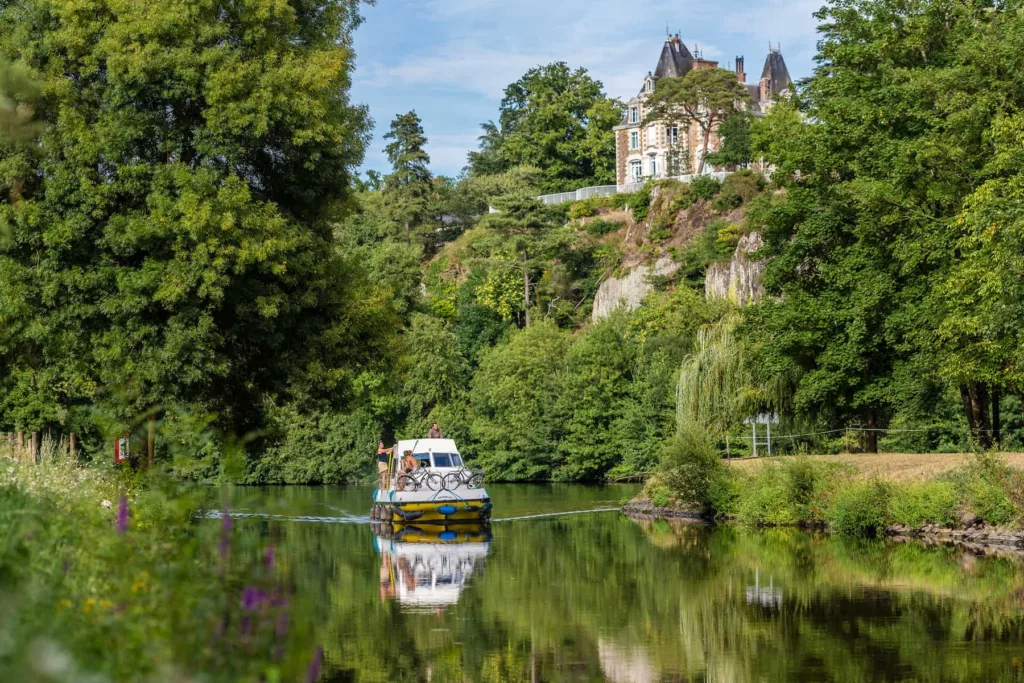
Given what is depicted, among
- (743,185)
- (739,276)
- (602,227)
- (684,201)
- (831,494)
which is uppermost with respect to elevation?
(743,185)

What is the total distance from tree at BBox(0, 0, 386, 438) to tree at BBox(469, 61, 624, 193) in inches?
3161

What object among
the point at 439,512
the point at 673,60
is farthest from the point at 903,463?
the point at 673,60

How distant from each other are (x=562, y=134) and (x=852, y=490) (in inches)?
3140

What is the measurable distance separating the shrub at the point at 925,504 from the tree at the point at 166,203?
1249 centimetres

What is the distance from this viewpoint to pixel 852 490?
30031 millimetres

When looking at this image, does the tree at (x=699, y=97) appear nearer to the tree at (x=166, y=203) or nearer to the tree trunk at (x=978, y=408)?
the tree trunk at (x=978, y=408)

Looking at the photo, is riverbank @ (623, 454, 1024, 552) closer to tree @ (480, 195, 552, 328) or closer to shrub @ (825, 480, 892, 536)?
shrub @ (825, 480, 892, 536)

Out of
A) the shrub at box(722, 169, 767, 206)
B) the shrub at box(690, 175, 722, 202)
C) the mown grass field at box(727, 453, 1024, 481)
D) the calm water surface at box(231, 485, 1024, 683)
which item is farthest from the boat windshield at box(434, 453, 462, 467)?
the shrub at box(690, 175, 722, 202)

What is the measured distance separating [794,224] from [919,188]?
16.6 feet

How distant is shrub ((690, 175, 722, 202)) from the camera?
83000mm

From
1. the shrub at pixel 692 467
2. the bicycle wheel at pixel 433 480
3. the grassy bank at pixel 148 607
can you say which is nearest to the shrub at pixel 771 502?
the shrub at pixel 692 467

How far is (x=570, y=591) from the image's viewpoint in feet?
63.8

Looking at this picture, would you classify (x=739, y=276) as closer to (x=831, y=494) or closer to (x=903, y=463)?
(x=831, y=494)

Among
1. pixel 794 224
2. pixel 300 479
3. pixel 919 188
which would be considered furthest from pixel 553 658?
pixel 300 479
